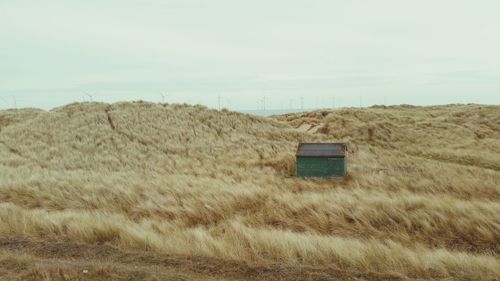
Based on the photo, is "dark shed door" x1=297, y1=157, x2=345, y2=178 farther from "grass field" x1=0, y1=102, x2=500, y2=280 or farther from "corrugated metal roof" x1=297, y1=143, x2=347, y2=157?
"grass field" x1=0, y1=102, x2=500, y2=280

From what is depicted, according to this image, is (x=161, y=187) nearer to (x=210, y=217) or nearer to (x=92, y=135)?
(x=210, y=217)

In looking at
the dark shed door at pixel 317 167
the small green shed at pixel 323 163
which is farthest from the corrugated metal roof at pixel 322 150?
the dark shed door at pixel 317 167

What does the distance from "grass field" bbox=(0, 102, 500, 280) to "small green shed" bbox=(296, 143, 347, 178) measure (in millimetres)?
926

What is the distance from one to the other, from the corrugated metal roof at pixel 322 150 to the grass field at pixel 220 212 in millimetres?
1279

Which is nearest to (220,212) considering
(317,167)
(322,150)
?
(317,167)

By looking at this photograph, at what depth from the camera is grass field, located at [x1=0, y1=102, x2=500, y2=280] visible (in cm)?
618

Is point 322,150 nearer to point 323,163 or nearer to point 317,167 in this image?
point 323,163

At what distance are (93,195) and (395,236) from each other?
8.79 metres

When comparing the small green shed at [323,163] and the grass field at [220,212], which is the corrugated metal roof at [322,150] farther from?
the grass field at [220,212]

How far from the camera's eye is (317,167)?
18.5 meters

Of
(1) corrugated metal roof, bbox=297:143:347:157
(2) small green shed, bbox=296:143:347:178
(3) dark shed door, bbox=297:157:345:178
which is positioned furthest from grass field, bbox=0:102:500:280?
(1) corrugated metal roof, bbox=297:143:347:157

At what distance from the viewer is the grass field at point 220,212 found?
6.18 meters

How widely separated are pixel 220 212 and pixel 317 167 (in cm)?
844

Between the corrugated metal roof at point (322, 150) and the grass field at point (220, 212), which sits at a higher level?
the corrugated metal roof at point (322, 150)
